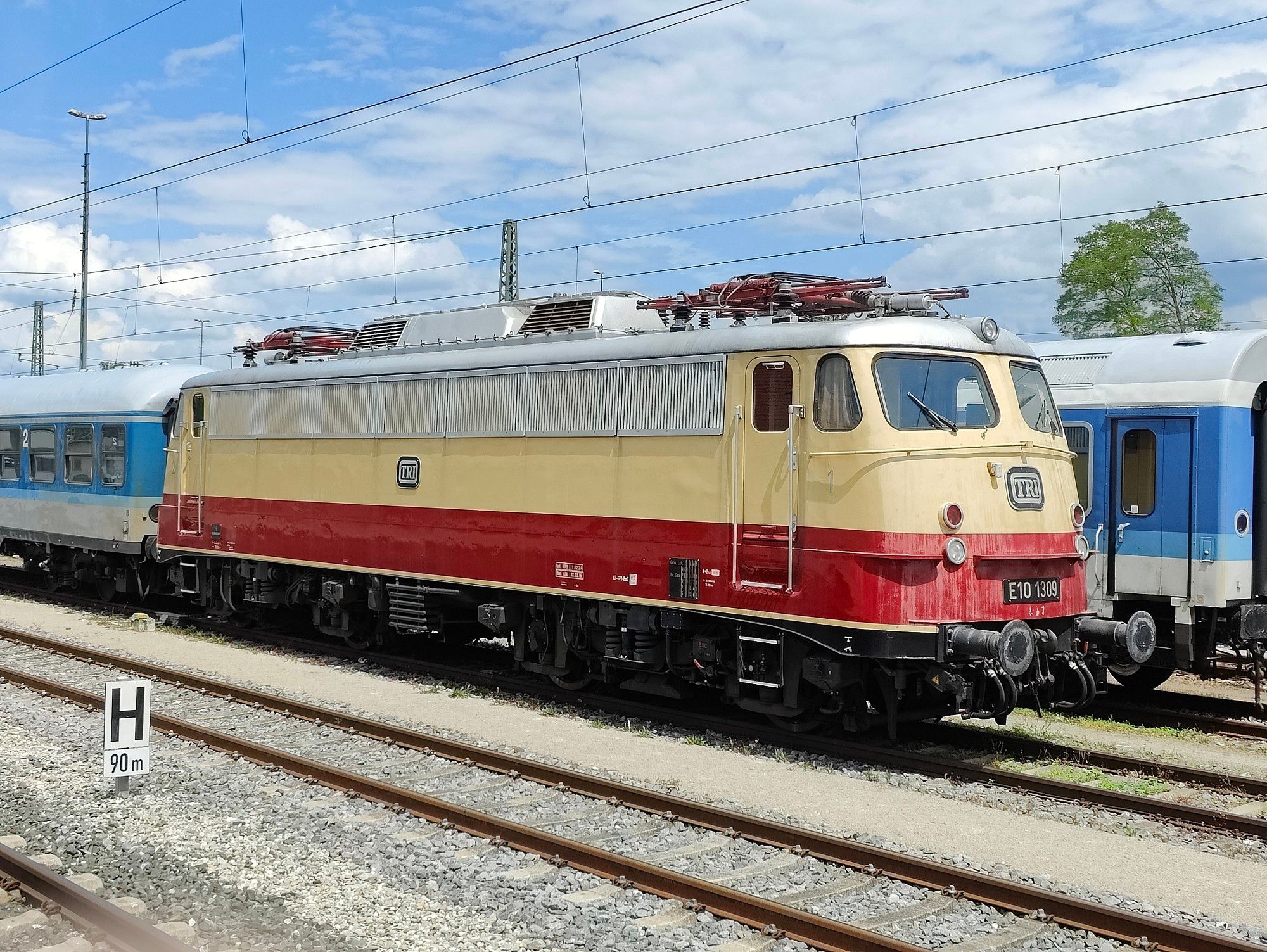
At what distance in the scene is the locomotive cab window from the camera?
11.0 meters

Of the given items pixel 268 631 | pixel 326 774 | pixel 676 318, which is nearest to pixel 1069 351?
pixel 676 318

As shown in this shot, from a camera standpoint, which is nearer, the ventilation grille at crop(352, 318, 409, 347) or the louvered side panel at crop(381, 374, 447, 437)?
the louvered side panel at crop(381, 374, 447, 437)

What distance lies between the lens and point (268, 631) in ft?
60.3

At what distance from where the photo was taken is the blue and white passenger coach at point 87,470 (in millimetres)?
20312

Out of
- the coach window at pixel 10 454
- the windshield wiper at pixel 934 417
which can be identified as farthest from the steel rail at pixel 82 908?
the coach window at pixel 10 454

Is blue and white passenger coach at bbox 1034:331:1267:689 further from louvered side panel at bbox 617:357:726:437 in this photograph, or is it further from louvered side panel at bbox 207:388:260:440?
louvered side panel at bbox 207:388:260:440

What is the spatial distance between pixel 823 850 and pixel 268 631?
12.3m

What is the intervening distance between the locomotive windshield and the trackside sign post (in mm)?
5986

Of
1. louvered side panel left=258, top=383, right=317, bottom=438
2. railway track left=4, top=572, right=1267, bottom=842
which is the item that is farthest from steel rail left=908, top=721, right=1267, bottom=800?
louvered side panel left=258, top=383, right=317, bottom=438

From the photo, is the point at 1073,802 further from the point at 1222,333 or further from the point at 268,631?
the point at 268,631

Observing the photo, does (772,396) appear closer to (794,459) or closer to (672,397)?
(794,459)

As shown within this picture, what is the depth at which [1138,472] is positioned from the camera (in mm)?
13258

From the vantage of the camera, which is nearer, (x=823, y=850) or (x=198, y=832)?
(x=823, y=850)

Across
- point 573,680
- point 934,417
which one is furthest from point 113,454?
point 934,417
